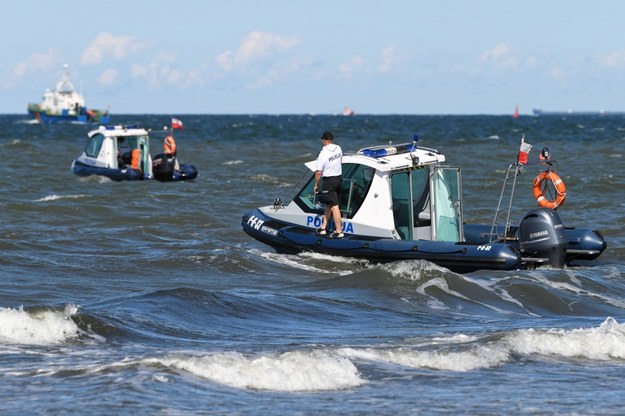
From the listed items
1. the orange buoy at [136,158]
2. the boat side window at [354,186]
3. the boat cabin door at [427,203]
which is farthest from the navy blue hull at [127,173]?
the boat cabin door at [427,203]

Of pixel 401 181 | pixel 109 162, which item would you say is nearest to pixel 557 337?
pixel 401 181

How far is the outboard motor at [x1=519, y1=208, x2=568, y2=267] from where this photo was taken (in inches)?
643

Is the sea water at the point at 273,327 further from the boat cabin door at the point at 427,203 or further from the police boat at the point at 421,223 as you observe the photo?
the boat cabin door at the point at 427,203

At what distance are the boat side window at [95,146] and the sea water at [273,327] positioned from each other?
8.83 meters

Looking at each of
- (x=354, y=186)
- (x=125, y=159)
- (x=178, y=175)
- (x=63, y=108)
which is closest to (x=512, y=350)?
(x=354, y=186)

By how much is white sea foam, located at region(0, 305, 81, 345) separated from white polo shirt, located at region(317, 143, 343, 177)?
19.9 feet

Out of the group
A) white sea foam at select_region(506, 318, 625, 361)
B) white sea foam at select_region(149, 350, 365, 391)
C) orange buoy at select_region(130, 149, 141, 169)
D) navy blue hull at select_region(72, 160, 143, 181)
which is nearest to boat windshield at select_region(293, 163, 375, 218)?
white sea foam at select_region(506, 318, 625, 361)

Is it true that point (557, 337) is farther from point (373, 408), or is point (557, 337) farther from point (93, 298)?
point (93, 298)

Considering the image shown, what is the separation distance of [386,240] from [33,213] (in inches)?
444

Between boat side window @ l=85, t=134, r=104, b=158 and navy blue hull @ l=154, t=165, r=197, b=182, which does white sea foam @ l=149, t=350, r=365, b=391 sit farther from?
boat side window @ l=85, t=134, r=104, b=158

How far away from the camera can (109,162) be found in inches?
1341

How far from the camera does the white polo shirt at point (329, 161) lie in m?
16.9

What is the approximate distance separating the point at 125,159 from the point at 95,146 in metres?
1.20

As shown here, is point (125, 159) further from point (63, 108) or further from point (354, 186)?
point (63, 108)
